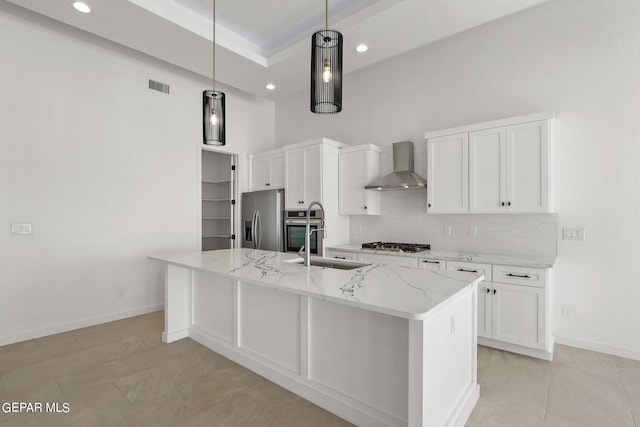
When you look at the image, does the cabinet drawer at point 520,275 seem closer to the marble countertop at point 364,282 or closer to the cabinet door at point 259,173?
the marble countertop at point 364,282

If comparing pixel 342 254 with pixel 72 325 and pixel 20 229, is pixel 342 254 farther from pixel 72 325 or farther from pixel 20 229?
pixel 20 229

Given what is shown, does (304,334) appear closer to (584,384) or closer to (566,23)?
(584,384)

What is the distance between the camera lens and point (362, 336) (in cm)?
193

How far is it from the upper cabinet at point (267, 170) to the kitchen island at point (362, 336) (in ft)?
7.98

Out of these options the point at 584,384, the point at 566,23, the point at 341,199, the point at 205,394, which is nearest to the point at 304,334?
the point at 205,394

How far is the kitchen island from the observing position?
158 cm

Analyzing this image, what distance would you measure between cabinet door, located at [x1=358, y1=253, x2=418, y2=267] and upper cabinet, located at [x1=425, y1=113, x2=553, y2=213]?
66 centimetres

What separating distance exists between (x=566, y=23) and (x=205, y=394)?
466 cm

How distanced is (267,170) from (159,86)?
75.0 inches

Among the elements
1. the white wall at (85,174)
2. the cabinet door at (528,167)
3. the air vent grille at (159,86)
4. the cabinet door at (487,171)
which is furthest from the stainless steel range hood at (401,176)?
the air vent grille at (159,86)

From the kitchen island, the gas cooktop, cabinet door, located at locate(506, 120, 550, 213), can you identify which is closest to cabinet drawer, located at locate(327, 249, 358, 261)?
the gas cooktop

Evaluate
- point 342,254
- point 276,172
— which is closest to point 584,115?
point 342,254

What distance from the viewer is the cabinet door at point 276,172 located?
499 centimetres

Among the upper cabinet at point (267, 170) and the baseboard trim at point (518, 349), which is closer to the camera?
the baseboard trim at point (518, 349)
